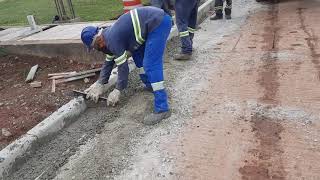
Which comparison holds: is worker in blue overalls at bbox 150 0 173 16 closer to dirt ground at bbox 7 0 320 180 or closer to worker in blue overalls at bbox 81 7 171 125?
dirt ground at bbox 7 0 320 180

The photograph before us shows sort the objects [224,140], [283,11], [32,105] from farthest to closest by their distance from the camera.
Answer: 1. [283,11]
2. [32,105]
3. [224,140]

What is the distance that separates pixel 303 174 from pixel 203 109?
66.0 inches

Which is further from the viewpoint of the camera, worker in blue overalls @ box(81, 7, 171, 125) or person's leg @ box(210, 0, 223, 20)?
person's leg @ box(210, 0, 223, 20)

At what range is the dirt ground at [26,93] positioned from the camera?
17.5ft

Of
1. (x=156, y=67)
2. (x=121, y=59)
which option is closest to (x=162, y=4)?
(x=156, y=67)

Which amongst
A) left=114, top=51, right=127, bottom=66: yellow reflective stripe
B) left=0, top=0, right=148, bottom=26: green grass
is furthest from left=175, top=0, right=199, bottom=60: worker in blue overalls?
left=0, top=0, right=148, bottom=26: green grass

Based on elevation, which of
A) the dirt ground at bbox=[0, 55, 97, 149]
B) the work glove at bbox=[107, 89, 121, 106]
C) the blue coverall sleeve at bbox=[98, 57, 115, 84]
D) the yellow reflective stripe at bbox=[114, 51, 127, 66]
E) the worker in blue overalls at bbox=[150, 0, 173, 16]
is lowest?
the dirt ground at bbox=[0, 55, 97, 149]

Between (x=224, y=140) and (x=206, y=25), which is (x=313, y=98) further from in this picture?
(x=206, y=25)

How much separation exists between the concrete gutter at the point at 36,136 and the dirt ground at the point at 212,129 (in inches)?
3.6

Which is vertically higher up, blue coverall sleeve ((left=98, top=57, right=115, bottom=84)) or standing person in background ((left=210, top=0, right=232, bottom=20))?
blue coverall sleeve ((left=98, top=57, right=115, bottom=84))

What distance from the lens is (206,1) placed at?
1148 centimetres

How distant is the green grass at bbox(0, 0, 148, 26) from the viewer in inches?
439

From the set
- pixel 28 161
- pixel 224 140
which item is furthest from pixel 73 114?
pixel 224 140

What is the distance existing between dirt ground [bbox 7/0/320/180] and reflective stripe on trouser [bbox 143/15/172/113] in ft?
0.78
